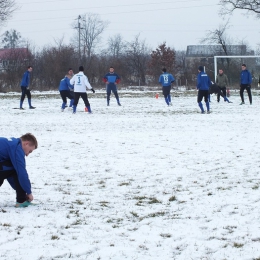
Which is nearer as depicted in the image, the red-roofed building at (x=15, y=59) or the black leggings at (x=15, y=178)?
the black leggings at (x=15, y=178)

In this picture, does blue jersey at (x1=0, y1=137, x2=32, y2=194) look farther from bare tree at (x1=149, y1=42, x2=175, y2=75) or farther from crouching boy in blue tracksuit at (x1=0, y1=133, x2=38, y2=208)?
bare tree at (x1=149, y1=42, x2=175, y2=75)

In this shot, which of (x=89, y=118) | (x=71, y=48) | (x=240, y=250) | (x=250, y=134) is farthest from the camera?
(x=71, y=48)

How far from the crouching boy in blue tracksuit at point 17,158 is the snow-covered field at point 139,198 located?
Result: 0.36 m

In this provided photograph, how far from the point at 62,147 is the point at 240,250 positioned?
7201 mm

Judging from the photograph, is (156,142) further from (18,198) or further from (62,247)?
(62,247)

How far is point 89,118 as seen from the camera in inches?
707

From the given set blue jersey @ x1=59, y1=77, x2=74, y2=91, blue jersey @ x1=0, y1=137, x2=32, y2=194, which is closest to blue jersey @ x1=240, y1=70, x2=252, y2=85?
blue jersey @ x1=59, y1=77, x2=74, y2=91

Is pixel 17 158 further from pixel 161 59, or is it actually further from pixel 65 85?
pixel 161 59

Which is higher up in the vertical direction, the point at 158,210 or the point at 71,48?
the point at 71,48

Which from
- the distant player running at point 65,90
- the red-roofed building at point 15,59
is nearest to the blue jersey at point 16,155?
the distant player running at point 65,90

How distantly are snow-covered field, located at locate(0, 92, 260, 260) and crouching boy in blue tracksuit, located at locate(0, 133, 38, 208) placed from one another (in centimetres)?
36

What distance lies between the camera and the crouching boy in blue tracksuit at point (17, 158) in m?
5.88

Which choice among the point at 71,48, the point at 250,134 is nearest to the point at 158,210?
the point at 250,134

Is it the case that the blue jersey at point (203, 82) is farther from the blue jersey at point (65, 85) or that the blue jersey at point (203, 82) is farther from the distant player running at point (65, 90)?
the blue jersey at point (65, 85)
